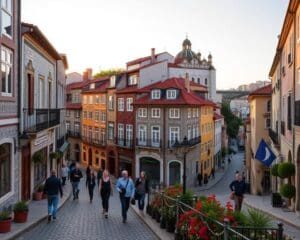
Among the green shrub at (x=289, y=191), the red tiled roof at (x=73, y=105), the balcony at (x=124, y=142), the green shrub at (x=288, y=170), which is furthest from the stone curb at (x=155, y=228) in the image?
the red tiled roof at (x=73, y=105)

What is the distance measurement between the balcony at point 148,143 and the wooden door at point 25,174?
26137 mm

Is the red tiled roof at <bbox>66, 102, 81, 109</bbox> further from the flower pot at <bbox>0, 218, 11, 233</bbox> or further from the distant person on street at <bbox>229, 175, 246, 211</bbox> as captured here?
the flower pot at <bbox>0, 218, 11, 233</bbox>

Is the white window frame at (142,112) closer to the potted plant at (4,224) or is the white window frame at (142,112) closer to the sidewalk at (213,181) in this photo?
the sidewalk at (213,181)

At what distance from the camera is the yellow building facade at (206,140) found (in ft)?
170

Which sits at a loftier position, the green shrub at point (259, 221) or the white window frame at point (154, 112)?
the white window frame at point (154, 112)

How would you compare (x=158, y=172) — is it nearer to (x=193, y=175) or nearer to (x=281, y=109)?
(x=193, y=175)

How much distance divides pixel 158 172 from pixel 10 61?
31.2 m

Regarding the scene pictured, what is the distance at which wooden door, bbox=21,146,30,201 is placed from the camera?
18.6m

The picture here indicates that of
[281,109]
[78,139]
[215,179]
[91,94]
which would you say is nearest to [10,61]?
[281,109]

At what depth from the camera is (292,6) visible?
744 inches

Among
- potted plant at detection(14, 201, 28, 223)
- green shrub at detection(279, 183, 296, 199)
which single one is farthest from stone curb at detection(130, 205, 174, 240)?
green shrub at detection(279, 183, 296, 199)

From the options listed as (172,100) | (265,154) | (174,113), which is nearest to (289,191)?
(265,154)

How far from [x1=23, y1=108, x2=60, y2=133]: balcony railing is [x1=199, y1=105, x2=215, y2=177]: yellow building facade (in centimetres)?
2798

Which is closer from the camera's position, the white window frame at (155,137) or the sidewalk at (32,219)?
the sidewalk at (32,219)
